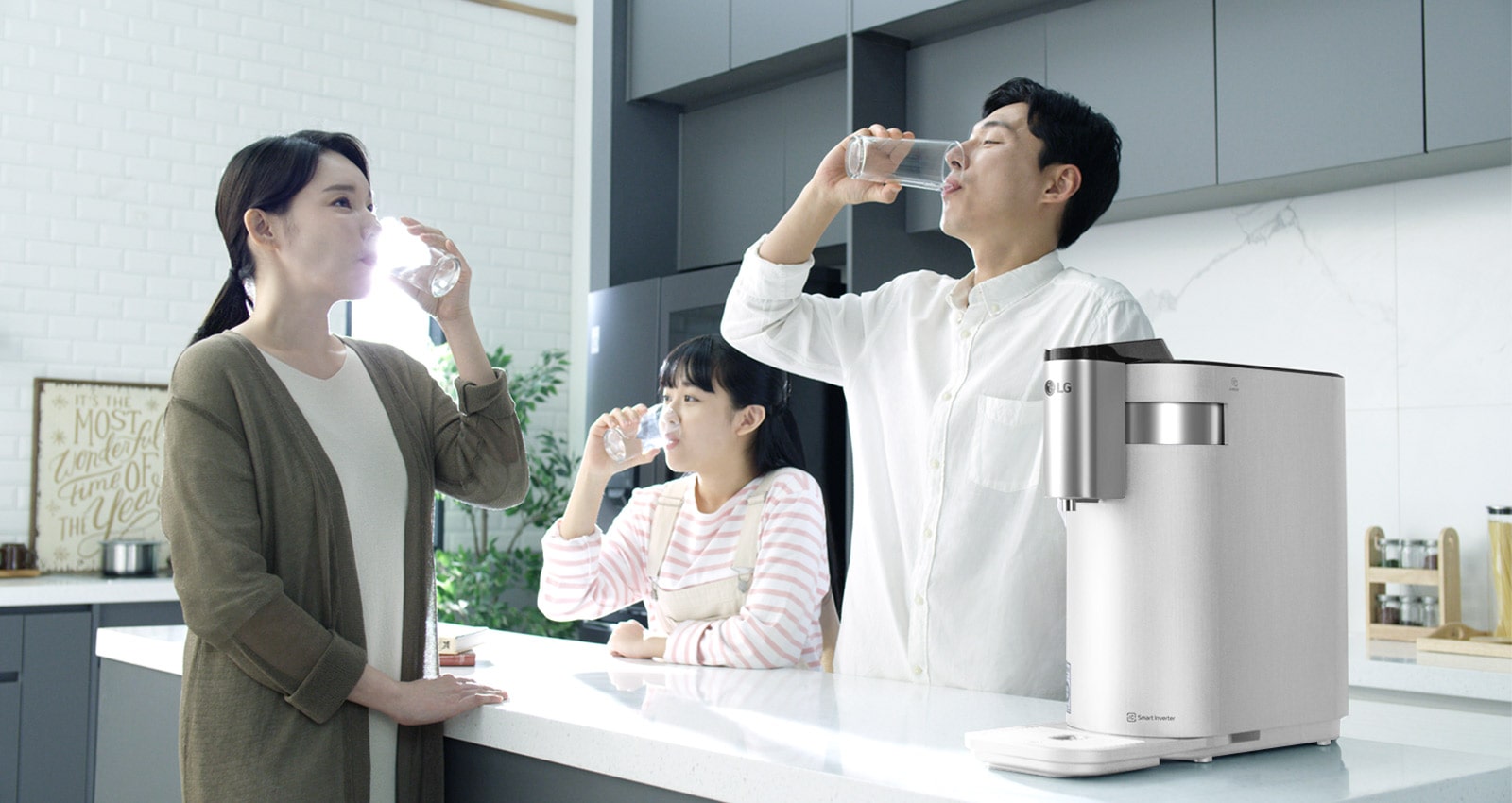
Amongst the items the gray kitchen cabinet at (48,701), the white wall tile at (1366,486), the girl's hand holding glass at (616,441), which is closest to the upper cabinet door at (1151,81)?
the white wall tile at (1366,486)

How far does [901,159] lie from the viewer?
5.41 feet

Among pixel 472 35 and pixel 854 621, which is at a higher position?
pixel 472 35

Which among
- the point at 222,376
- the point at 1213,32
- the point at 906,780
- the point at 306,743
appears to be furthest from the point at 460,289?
the point at 1213,32

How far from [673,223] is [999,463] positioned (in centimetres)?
309

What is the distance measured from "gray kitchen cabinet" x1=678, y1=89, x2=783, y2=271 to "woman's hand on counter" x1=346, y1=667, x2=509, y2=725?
2936mm

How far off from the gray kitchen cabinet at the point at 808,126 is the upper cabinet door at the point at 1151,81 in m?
0.86

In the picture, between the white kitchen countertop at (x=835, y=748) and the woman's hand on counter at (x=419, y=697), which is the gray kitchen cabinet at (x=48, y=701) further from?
the woman's hand on counter at (x=419, y=697)

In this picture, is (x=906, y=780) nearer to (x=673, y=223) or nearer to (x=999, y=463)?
(x=999, y=463)

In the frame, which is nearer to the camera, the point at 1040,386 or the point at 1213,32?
the point at 1040,386

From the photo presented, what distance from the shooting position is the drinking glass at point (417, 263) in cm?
151

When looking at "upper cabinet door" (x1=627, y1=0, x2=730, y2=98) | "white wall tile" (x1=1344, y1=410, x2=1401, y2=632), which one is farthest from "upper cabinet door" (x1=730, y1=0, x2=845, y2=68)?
"white wall tile" (x1=1344, y1=410, x2=1401, y2=632)

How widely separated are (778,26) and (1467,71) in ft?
6.30

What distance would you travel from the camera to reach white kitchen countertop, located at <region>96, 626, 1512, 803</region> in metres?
0.94

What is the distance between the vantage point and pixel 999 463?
159cm
